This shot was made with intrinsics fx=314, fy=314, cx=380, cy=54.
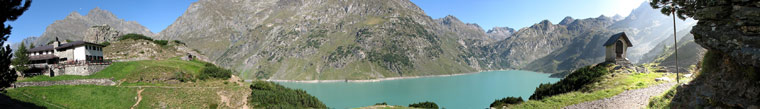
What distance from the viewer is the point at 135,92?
1267 inches

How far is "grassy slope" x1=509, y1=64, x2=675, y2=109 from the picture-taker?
1861cm

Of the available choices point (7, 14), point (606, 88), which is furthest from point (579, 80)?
point (7, 14)

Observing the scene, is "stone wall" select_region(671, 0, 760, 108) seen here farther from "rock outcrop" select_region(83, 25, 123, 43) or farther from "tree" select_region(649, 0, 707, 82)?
"rock outcrop" select_region(83, 25, 123, 43)

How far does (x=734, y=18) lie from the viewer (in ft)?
26.6

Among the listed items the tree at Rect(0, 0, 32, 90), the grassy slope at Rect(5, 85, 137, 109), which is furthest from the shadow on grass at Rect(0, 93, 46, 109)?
the tree at Rect(0, 0, 32, 90)

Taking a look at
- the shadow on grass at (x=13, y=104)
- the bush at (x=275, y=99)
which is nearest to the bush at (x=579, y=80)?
the bush at (x=275, y=99)

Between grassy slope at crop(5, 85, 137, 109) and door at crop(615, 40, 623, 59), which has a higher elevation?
door at crop(615, 40, 623, 59)

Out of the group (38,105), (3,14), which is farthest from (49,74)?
(3,14)

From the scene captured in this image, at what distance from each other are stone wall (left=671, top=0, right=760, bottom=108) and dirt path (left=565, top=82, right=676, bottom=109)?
5753 millimetres

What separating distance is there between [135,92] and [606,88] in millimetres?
41293

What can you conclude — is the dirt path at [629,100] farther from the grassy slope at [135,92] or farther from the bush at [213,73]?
the bush at [213,73]

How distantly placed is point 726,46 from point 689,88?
10.1 feet

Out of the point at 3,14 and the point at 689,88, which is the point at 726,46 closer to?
the point at 689,88

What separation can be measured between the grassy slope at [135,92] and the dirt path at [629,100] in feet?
106
